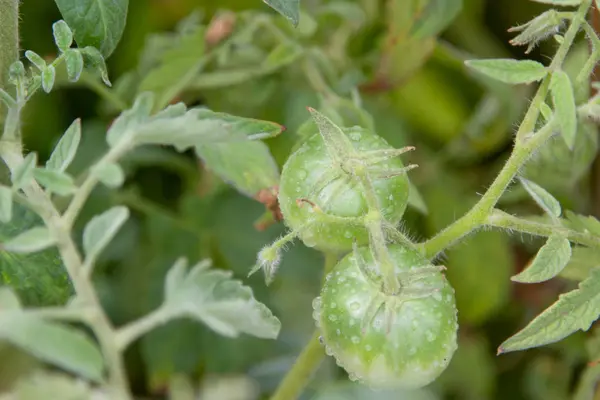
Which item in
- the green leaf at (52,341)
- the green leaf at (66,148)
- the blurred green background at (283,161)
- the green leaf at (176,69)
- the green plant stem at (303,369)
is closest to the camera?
the green leaf at (52,341)

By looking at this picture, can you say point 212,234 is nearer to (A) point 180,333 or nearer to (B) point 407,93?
(A) point 180,333

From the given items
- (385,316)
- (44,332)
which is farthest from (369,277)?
(44,332)

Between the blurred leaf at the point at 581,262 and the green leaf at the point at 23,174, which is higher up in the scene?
the green leaf at the point at 23,174

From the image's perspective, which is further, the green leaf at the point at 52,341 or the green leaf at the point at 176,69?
the green leaf at the point at 176,69

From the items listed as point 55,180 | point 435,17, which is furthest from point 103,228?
point 435,17

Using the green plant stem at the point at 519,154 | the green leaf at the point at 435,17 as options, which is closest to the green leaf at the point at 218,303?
the green plant stem at the point at 519,154

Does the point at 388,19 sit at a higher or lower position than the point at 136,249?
higher

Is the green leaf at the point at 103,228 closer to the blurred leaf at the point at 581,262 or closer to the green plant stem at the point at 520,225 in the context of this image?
the green plant stem at the point at 520,225

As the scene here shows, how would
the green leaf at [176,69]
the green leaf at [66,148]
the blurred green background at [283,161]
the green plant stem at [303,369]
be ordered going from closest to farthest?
1. the green leaf at [66,148]
2. the green plant stem at [303,369]
3. the green leaf at [176,69]
4. the blurred green background at [283,161]
